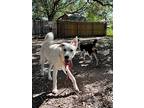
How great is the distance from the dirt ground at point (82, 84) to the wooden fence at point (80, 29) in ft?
0.18

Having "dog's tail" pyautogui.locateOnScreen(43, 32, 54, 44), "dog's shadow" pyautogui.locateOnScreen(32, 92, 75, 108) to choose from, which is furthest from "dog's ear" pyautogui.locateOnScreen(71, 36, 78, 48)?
"dog's shadow" pyautogui.locateOnScreen(32, 92, 75, 108)

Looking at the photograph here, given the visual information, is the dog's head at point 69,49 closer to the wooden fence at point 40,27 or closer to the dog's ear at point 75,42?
the dog's ear at point 75,42

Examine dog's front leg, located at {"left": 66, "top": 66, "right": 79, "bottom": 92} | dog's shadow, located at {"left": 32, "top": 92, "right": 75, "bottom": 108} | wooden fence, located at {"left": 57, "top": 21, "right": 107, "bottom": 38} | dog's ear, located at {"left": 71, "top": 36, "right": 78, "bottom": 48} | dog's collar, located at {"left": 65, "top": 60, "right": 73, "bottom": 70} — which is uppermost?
wooden fence, located at {"left": 57, "top": 21, "right": 107, "bottom": 38}

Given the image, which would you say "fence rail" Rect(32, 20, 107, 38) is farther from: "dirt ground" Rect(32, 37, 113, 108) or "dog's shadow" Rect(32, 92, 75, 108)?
"dog's shadow" Rect(32, 92, 75, 108)

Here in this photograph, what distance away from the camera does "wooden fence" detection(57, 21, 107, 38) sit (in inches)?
76.9

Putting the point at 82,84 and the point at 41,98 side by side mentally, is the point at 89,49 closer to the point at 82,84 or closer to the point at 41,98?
the point at 82,84

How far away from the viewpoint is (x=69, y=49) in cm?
187

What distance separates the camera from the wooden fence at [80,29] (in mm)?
1954

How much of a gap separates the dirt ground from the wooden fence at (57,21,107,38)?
56 millimetres
